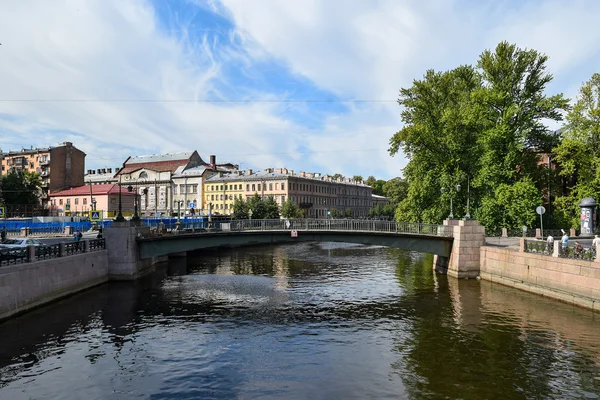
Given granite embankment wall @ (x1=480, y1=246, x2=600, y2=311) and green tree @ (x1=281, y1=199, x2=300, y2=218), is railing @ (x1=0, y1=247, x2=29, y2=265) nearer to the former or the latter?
granite embankment wall @ (x1=480, y1=246, x2=600, y2=311)

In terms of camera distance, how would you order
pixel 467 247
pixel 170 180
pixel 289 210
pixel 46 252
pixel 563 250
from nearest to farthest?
1. pixel 46 252
2. pixel 563 250
3. pixel 467 247
4. pixel 289 210
5. pixel 170 180

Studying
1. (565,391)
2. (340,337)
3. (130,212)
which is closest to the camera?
(565,391)

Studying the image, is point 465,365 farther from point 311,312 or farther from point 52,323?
point 52,323

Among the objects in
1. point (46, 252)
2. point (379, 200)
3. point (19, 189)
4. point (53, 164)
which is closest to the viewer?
point (46, 252)

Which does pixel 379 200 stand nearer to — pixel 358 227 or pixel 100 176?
pixel 100 176

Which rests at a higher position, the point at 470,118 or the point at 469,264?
the point at 470,118

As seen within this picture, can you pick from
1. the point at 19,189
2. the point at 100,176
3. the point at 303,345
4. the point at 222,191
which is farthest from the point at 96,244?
the point at 100,176

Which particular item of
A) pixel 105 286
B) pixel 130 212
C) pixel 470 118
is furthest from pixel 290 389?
pixel 130 212

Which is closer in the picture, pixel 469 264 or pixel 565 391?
pixel 565 391

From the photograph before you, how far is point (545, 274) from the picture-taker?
81.5ft

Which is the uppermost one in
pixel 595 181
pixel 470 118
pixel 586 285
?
pixel 470 118

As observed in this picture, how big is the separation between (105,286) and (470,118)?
3334 cm

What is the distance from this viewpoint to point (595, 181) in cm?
4053

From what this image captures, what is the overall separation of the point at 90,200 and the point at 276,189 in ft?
116
